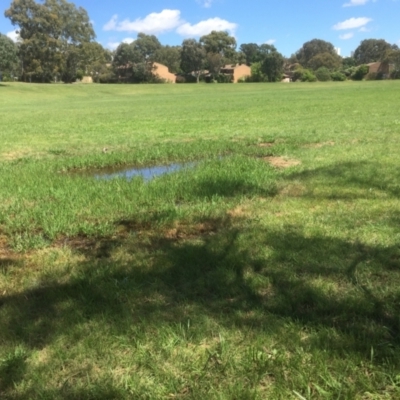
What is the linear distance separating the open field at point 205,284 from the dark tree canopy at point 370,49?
16866 centimetres

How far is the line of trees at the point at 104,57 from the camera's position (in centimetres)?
8219

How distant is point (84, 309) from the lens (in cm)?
346

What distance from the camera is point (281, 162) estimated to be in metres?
9.14

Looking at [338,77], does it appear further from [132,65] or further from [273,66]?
[132,65]

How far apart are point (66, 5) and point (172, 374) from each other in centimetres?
9435

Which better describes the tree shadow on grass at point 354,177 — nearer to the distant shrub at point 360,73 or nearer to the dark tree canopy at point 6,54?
the dark tree canopy at point 6,54

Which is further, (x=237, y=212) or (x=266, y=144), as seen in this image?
(x=266, y=144)

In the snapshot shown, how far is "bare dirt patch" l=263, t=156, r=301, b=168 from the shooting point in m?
8.77

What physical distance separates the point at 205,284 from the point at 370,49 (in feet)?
582

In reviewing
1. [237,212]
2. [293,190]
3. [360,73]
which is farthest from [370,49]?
[237,212]

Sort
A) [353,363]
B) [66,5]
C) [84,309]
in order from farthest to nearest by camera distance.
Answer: [66,5] < [84,309] < [353,363]

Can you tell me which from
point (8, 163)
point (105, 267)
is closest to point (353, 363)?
point (105, 267)

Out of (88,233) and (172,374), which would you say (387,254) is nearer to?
(172,374)

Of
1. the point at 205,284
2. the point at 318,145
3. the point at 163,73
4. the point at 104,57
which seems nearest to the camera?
the point at 205,284
